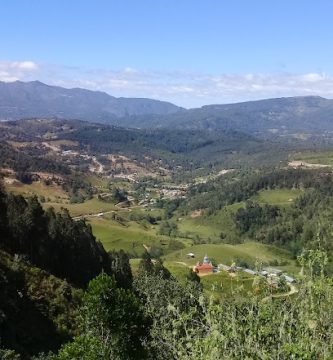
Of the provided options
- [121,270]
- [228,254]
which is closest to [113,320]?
[121,270]

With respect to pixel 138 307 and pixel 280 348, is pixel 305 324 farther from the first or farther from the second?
pixel 138 307

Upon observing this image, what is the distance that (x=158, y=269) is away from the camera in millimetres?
99812

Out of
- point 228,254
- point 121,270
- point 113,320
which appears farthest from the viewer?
point 228,254

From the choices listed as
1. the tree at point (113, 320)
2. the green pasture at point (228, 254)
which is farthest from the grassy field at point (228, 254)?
the tree at point (113, 320)

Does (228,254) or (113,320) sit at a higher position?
(113,320)

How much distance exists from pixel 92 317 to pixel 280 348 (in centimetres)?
2413

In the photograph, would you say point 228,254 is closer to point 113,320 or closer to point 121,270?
point 121,270

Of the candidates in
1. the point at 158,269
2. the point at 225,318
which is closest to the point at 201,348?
the point at 225,318

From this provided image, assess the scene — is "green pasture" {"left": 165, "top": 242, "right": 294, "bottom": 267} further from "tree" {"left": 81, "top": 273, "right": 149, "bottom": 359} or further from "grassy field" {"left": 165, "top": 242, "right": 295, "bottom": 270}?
"tree" {"left": 81, "top": 273, "right": 149, "bottom": 359}

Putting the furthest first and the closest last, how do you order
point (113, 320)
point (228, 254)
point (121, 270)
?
point (228, 254)
point (121, 270)
point (113, 320)

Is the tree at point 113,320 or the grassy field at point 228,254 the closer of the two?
the tree at point 113,320

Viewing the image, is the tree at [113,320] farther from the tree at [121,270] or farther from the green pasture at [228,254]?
the green pasture at [228,254]

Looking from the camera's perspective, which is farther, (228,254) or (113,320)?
(228,254)

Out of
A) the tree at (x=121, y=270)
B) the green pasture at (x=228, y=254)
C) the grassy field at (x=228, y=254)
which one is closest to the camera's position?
the tree at (x=121, y=270)
